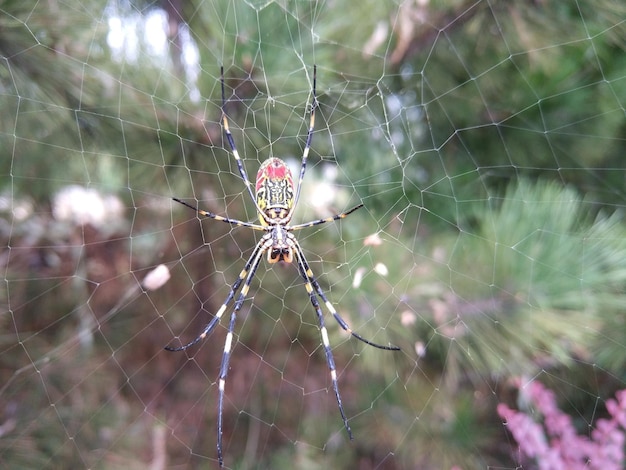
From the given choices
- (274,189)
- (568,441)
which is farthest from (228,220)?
(568,441)

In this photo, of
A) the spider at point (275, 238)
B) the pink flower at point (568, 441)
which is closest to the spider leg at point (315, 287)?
the spider at point (275, 238)

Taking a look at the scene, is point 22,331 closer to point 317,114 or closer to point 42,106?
point 42,106

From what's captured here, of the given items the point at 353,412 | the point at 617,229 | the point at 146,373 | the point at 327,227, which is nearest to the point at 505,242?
the point at 617,229

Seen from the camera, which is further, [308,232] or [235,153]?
[308,232]

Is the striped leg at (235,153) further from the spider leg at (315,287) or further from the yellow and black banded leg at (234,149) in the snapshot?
the spider leg at (315,287)

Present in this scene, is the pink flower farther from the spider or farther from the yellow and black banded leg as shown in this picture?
the yellow and black banded leg

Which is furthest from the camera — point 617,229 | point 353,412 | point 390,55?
point 353,412

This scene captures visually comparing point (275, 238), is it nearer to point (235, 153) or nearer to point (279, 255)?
point (279, 255)
